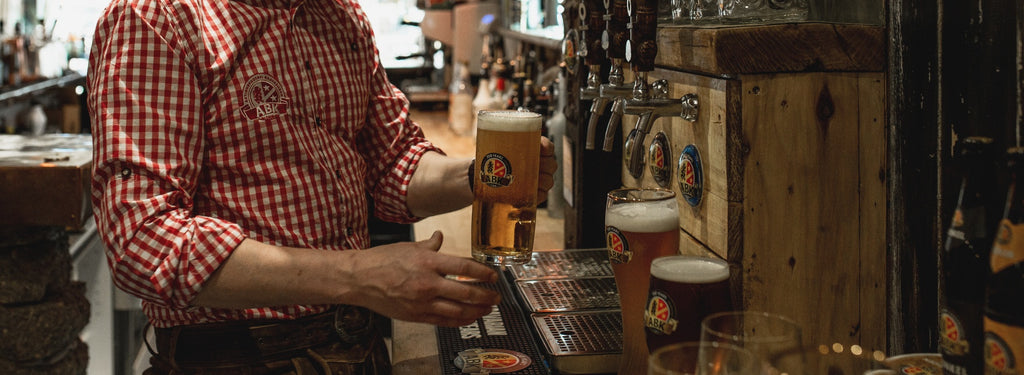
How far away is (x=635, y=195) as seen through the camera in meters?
1.28

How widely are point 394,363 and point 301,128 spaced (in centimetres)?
48

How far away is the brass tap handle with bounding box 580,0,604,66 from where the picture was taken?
70.8 inches

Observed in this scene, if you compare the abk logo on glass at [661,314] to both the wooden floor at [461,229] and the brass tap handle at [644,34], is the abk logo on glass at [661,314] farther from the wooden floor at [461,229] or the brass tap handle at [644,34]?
the wooden floor at [461,229]

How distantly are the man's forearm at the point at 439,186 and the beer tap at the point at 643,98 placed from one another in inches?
12.4

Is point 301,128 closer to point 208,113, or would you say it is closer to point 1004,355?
point 208,113

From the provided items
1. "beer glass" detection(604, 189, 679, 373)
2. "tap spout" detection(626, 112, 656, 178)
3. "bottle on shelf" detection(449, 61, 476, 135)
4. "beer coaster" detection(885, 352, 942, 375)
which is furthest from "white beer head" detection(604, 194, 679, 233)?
"bottle on shelf" detection(449, 61, 476, 135)

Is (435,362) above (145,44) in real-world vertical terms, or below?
below

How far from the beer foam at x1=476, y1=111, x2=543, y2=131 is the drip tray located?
361 mm

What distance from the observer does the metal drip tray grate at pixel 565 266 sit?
1909 mm

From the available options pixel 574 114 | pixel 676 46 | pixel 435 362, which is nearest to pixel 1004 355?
pixel 676 46

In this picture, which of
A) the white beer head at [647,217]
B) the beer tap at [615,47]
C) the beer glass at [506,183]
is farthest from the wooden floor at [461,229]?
the white beer head at [647,217]

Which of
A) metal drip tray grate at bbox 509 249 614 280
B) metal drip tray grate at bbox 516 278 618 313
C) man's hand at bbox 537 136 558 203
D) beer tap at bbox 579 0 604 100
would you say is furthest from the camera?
metal drip tray grate at bbox 509 249 614 280

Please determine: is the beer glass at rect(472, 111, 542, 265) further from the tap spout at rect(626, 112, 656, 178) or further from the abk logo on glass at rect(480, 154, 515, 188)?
the tap spout at rect(626, 112, 656, 178)

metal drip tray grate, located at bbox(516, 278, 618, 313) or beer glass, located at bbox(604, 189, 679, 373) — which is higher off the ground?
beer glass, located at bbox(604, 189, 679, 373)
